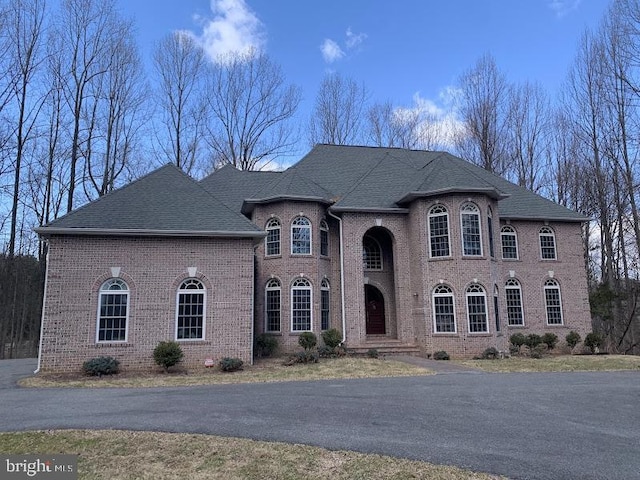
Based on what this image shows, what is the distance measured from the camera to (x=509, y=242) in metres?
20.9

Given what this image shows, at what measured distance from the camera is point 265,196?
18.9 m

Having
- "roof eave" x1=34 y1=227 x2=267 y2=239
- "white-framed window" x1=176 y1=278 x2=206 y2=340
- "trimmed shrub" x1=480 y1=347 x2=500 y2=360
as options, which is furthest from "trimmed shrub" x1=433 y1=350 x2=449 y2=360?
"white-framed window" x1=176 y1=278 x2=206 y2=340

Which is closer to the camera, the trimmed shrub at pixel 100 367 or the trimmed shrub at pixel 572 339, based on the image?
the trimmed shrub at pixel 100 367

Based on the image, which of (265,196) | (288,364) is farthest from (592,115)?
(288,364)

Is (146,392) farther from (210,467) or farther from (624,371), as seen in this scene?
(624,371)

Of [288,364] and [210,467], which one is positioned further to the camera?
[288,364]

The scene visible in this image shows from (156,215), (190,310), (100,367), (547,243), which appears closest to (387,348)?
(190,310)

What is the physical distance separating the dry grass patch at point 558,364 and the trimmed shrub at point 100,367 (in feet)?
38.1

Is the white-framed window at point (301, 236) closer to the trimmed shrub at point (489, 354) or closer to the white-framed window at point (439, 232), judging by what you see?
the white-framed window at point (439, 232)

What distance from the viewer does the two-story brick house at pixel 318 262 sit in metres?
14.1

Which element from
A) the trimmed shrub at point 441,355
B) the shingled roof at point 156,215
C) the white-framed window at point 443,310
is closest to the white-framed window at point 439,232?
the white-framed window at point 443,310

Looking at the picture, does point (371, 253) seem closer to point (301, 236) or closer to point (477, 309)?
point (301, 236)

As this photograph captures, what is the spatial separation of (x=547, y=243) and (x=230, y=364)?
645 inches

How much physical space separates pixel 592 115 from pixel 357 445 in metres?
28.8
